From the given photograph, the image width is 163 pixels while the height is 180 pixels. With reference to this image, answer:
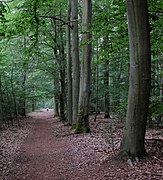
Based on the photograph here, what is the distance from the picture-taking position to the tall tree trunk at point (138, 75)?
6016 millimetres

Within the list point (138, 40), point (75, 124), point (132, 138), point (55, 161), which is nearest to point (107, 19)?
point (138, 40)

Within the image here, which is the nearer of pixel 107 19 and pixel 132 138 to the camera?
pixel 132 138

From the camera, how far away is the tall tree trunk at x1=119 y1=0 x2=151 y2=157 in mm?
6016

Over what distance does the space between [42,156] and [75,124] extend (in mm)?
5043

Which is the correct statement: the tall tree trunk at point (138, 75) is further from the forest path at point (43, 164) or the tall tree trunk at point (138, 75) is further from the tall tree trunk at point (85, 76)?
the tall tree trunk at point (85, 76)

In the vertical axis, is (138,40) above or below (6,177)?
above

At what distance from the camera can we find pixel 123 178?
219 inches

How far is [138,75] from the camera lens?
242 inches

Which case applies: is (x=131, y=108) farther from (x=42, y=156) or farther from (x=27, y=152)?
(x=27, y=152)

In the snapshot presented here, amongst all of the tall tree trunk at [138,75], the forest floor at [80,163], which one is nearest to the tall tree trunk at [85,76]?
the forest floor at [80,163]

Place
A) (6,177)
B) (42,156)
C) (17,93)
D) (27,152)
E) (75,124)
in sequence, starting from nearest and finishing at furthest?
(6,177) → (42,156) → (27,152) → (75,124) → (17,93)

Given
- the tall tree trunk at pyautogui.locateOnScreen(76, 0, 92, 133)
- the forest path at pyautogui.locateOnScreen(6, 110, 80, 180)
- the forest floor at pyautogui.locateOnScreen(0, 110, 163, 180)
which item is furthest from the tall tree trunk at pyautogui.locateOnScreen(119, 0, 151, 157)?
the tall tree trunk at pyautogui.locateOnScreen(76, 0, 92, 133)

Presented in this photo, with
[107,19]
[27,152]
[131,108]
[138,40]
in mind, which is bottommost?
[27,152]

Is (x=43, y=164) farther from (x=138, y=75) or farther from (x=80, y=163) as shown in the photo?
(x=138, y=75)
